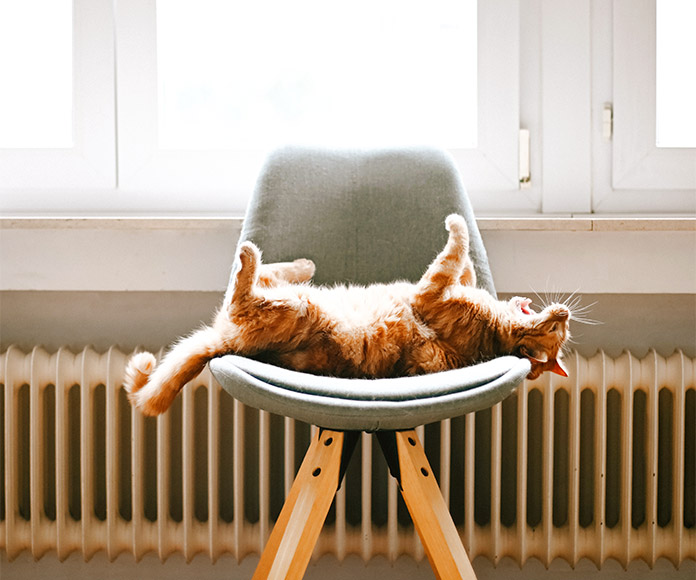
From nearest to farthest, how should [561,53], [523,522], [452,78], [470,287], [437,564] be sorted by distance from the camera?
[437,564]
[470,287]
[523,522]
[561,53]
[452,78]

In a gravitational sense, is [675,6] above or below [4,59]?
above

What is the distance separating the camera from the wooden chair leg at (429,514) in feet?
2.93

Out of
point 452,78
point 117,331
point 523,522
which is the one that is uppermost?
point 452,78

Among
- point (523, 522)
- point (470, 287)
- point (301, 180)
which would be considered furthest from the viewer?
point (523, 522)

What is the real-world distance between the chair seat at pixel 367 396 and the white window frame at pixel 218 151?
2.78ft

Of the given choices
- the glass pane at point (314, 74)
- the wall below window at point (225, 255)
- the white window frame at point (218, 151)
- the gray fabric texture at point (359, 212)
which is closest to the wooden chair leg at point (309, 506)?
the gray fabric texture at point (359, 212)

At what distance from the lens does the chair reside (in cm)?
76

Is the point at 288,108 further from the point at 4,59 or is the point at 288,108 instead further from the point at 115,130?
the point at 4,59

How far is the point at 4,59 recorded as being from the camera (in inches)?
65.7

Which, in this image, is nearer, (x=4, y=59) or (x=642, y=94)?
(x=642, y=94)

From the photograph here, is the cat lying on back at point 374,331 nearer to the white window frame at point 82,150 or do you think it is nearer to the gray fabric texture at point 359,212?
the gray fabric texture at point 359,212

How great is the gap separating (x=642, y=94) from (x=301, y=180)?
0.93 m

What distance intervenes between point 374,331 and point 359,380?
0.51ft

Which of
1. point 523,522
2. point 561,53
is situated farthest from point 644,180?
point 523,522
